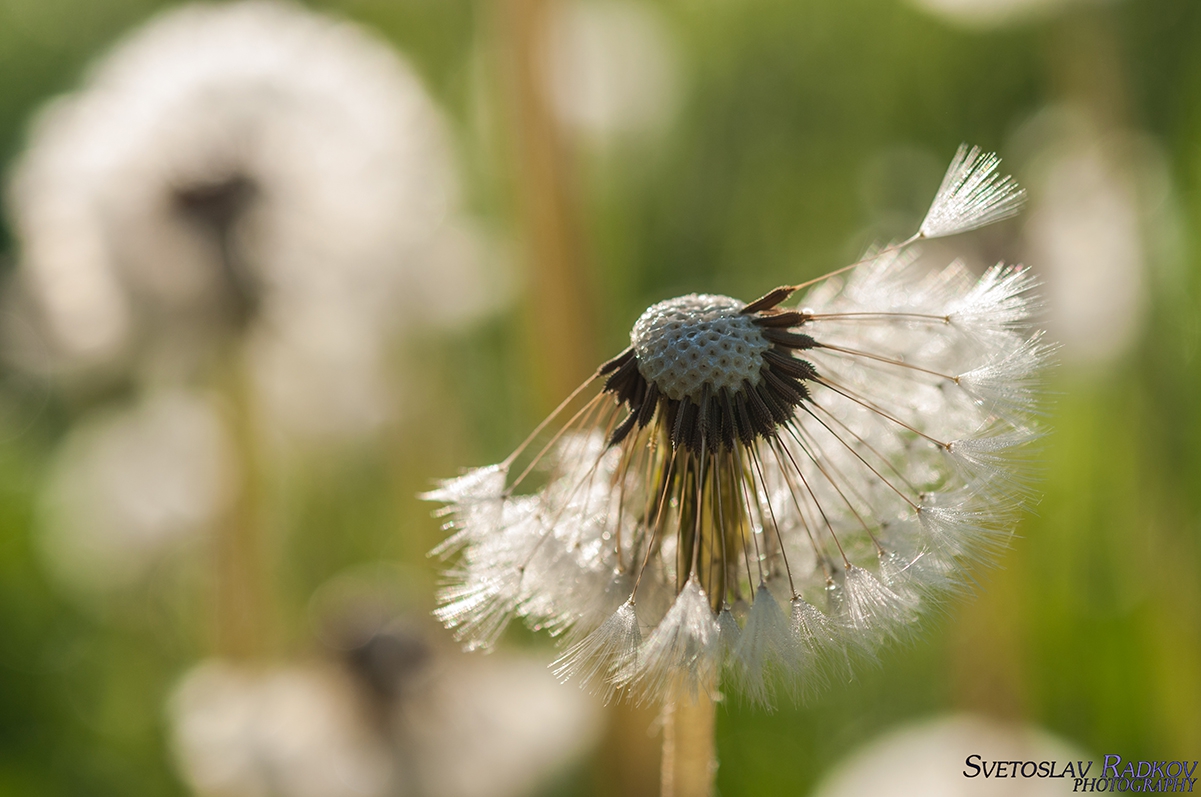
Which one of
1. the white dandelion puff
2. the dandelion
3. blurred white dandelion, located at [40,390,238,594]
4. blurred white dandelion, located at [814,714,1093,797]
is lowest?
blurred white dandelion, located at [814,714,1093,797]

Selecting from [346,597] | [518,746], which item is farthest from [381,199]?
[518,746]

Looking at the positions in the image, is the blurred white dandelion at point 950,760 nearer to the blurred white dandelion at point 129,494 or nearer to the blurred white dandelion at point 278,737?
the blurred white dandelion at point 278,737

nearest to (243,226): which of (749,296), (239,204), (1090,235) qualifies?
(239,204)

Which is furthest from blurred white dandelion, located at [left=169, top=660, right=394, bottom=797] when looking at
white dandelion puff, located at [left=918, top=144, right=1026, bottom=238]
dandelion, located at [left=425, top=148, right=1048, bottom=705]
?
white dandelion puff, located at [left=918, top=144, right=1026, bottom=238]

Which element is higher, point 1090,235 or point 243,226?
point 243,226

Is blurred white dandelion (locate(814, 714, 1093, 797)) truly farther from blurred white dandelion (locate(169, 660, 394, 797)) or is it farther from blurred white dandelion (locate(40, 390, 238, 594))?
blurred white dandelion (locate(40, 390, 238, 594))

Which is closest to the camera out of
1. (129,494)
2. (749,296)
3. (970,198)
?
(970,198)

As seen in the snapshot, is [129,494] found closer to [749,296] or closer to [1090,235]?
[749,296]

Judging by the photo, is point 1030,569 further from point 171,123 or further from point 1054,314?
point 171,123
